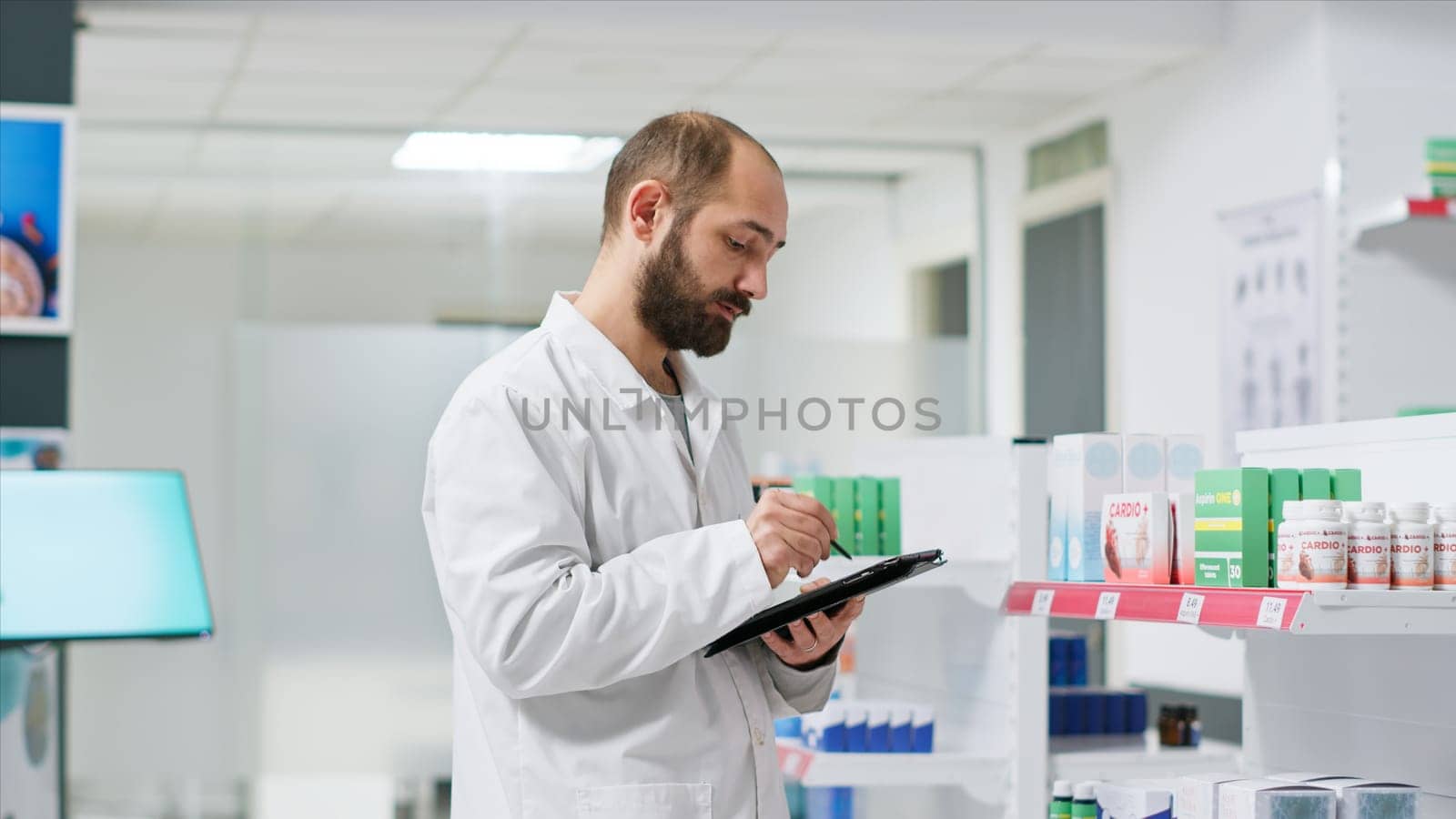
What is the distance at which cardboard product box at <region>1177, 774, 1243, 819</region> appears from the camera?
7.18ft

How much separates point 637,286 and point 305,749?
14.5 feet

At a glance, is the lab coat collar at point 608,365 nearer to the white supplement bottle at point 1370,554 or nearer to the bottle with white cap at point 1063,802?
the white supplement bottle at point 1370,554

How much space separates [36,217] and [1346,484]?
3.22 metres

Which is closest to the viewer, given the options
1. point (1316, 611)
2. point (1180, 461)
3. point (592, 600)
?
point (592, 600)

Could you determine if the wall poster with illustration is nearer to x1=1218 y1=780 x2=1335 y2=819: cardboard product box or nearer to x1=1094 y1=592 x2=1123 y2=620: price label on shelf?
x1=1094 y1=592 x2=1123 y2=620: price label on shelf

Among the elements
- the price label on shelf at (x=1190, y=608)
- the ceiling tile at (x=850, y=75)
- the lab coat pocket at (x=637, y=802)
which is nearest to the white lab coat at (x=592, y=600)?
the lab coat pocket at (x=637, y=802)

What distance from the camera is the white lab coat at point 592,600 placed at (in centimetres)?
156

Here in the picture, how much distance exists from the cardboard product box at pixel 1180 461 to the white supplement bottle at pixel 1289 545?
0.59 meters

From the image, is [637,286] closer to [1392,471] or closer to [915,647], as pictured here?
[1392,471]

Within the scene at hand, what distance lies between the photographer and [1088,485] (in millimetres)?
2533

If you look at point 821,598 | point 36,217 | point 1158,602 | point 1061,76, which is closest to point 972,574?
point 1158,602

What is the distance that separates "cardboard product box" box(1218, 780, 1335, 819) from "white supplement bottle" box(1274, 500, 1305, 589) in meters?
0.29

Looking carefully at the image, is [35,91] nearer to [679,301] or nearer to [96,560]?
[96,560]

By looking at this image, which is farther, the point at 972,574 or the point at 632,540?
the point at 972,574
